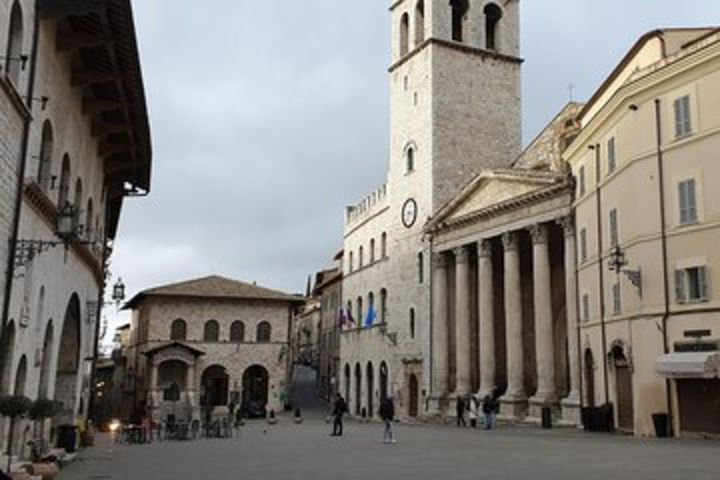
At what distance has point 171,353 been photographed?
49844mm

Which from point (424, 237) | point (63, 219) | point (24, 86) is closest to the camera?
point (24, 86)

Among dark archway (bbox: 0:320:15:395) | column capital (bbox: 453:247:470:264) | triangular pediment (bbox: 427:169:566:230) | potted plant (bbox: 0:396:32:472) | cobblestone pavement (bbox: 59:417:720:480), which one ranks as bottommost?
cobblestone pavement (bbox: 59:417:720:480)

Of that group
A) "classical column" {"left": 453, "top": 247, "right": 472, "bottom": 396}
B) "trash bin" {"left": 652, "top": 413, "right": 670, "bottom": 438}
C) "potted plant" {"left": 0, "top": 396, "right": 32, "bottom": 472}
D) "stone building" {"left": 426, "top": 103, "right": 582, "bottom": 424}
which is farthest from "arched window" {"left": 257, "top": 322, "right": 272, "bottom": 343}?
"potted plant" {"left": 0, "top": 396, "right": 32, "bottom": 472}

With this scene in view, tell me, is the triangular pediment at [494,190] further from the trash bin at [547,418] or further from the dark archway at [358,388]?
the dark archway at [358,388]

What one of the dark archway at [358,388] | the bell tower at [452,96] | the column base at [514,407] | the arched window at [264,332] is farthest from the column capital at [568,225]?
the arched window at [264,332]

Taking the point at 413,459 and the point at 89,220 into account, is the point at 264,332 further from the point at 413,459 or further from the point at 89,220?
the point at 413,459

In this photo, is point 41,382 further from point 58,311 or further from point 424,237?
point 424,237

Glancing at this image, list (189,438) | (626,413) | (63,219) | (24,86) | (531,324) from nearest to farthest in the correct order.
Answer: (24,86), (63,219), (626,413), (189,438), (531,324)

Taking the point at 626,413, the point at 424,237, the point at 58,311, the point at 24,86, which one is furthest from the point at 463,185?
the point at 24,86

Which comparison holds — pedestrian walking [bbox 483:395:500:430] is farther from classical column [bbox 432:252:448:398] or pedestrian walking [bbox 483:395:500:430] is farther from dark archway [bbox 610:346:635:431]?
classical column [bbox 432:252:448:398]

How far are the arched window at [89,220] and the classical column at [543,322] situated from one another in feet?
69.9

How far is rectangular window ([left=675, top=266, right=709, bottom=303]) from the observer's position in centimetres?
2364

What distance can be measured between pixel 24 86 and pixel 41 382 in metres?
7.81

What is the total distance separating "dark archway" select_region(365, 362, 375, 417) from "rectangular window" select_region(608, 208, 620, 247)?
86.1 ft
